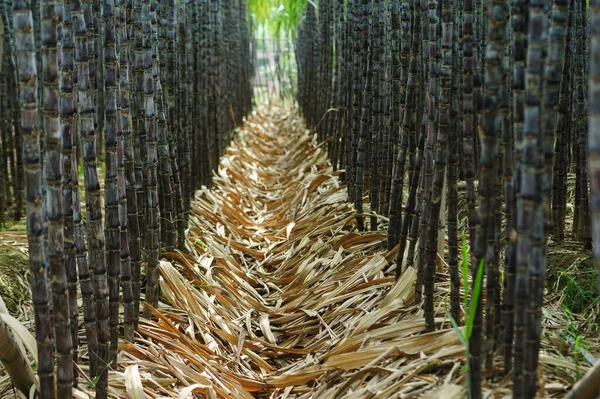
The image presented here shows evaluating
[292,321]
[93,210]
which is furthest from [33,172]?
[292,321]

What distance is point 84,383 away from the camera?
185cm

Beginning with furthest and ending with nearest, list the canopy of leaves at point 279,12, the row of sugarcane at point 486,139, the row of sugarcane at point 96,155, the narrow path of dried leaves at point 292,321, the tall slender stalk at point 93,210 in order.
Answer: the canopy of leaves at point 279,12 → the narrow path of dried leaves at point 292,321 → the tall slender stalk at point 93,210 → the row of sugarcane at point 96,155 → the row of sugarcane at point 486,139

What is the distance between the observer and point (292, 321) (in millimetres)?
2684

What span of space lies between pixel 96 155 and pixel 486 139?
4.80 ft

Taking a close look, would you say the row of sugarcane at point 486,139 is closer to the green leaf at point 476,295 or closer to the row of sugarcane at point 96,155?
the green leaf at point 476,295

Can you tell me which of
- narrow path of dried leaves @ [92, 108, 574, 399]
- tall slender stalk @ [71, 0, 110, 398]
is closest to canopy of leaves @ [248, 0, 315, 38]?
narrow path of dried leaves @ [92, 108, 574, 399]

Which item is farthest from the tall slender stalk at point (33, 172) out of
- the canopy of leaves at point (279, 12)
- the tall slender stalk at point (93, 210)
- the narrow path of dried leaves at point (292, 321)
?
the canopy of leaves at point (279, 12)

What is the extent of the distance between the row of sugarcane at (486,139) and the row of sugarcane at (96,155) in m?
0.84

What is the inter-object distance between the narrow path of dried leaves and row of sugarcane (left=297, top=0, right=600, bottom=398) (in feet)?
0.37

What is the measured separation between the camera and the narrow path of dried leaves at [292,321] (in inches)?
72.8

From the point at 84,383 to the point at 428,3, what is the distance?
1.50 m

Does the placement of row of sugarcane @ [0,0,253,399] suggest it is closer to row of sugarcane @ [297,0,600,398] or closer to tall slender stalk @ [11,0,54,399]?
tall slender stalk @ [11,0,54,399]

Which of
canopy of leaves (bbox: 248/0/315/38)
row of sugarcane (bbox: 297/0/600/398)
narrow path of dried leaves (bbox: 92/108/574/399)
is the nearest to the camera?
row of sugarcane (bbox: 297/0/600/398)

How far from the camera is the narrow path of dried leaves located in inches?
72.8
